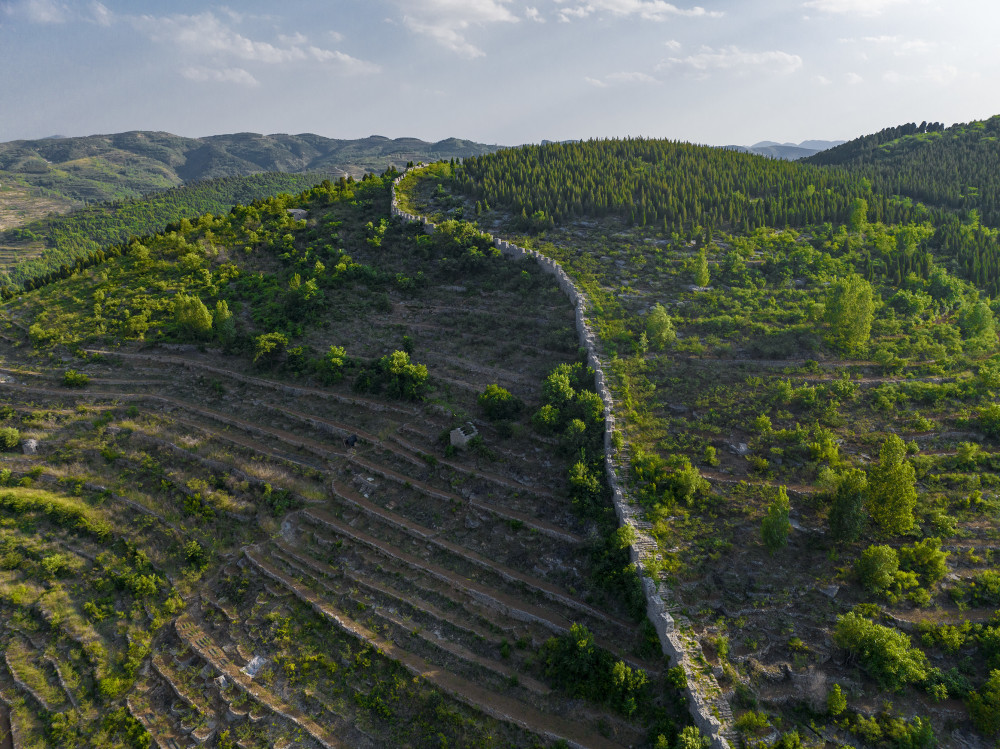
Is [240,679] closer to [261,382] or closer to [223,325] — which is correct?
[261,382]

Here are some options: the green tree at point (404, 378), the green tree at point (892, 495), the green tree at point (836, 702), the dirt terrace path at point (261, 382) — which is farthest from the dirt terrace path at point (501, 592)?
the green tree at point (892, 495)

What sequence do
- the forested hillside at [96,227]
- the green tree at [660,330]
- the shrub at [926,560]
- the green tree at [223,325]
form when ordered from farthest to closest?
the forested hillside at [96,227]
the green tree at [223,325]
the green tree at [660,330]
the shrub at [926,560]

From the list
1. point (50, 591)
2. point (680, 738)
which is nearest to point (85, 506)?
point (50, 591)

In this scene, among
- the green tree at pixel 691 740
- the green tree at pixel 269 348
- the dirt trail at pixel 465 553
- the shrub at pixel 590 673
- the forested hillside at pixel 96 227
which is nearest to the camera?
the green tree at pixel 691 740

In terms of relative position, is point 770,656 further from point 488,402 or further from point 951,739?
point 488,402

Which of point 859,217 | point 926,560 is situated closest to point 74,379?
point 926,560

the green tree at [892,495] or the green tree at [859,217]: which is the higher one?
the green tree at [859,217]

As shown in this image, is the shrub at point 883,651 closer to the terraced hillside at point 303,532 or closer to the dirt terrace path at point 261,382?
the terraced hillside at point 303,532
